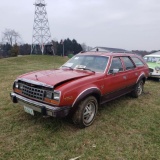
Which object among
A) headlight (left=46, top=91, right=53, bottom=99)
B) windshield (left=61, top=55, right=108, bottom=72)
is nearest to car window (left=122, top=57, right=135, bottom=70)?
windshield (left=61, top=55, right=108, bottom=72)

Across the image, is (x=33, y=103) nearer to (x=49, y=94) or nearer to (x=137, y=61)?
(x=49, y=94)

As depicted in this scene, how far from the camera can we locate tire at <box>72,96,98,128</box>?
3.63 meters

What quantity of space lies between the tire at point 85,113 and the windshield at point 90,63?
93cm

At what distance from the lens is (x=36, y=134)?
139 inches

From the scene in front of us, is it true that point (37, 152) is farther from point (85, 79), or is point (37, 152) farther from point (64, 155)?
point (85, 79)

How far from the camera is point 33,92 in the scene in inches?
140

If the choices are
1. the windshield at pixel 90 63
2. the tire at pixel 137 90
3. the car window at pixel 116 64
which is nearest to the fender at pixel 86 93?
the windshield at pixel 90 63

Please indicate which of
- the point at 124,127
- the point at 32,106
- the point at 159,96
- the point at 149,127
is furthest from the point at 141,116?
the point at 32,106

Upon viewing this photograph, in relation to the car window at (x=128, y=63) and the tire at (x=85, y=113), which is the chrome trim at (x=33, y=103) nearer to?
the tire at (x=85, y=113)

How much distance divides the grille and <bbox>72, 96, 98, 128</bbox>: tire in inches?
32.2

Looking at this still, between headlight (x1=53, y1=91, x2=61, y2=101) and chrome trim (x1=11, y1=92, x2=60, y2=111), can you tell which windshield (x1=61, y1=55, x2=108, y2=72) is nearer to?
headlight (x1=53, y1=91, x2=61, y2=101)

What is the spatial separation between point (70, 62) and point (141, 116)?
2.49 metres

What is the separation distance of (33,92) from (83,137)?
1381mm

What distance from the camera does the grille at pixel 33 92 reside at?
3447 mm
